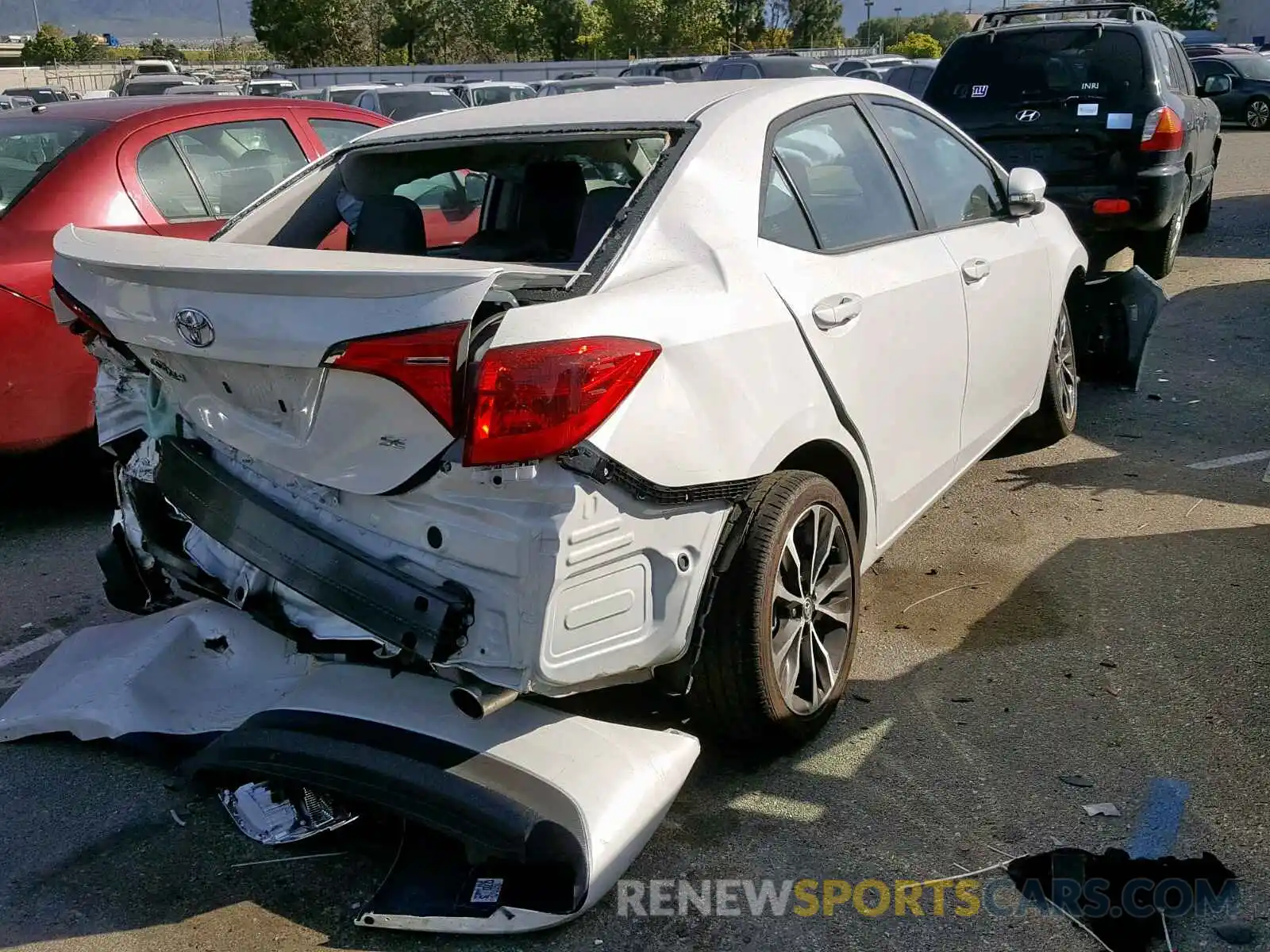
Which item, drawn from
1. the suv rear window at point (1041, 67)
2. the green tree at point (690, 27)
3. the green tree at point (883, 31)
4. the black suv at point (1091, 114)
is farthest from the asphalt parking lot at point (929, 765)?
the green tree at point (883, 31)

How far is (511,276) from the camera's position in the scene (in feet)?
8.99

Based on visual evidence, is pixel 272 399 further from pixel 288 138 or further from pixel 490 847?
pixel 288 138

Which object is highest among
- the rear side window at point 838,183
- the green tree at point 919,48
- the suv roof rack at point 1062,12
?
the green tree at point 919,48

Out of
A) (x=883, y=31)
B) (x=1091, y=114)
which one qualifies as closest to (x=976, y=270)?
(x=1091, y=114)

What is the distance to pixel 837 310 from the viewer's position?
3.36 metres

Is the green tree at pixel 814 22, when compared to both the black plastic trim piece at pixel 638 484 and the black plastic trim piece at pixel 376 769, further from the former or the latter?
the black plastic trim piece at pixel 376 769

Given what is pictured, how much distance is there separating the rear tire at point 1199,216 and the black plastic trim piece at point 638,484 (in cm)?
1049

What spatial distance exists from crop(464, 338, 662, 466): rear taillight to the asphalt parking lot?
108cm

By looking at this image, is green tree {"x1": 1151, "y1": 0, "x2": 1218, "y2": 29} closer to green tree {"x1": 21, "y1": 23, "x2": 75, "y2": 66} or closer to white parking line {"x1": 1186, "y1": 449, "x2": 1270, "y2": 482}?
green tree {"x1": 21, "y1": 23, "x2": 75, "y2": 66}

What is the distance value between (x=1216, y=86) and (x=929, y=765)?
357 inches

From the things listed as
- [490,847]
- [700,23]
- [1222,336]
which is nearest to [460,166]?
[490,847]

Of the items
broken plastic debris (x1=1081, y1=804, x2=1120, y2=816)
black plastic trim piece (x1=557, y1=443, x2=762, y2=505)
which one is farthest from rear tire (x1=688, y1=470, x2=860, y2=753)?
broken plastic debris (x1=1081, y1=804, x2=1120, y2=816)

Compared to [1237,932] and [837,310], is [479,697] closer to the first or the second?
[837,310]

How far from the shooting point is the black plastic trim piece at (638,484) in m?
2.57
